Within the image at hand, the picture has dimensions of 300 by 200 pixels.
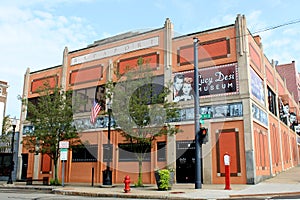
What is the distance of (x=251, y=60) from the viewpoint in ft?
72.5

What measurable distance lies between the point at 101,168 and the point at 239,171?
11021 mm

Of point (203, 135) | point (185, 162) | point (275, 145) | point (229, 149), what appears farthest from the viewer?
point (275, 145)

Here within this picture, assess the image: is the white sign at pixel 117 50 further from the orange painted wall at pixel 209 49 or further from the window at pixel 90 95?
the window at pixel 90 95

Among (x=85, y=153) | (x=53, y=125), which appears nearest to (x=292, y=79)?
(x=85, y=153)

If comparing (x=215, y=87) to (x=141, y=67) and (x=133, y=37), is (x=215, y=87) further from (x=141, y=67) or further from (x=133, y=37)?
(x=133, y=37)

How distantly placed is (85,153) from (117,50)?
8.99 metres

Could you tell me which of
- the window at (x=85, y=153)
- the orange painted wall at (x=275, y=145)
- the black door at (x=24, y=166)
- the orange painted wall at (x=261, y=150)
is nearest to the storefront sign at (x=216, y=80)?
the orange painted wall at (x=261, y=150)

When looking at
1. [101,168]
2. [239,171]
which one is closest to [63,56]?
[101,168]

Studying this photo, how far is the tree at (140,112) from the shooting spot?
19.7 metres

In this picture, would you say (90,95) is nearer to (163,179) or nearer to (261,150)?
(163,179)

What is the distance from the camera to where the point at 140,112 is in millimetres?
19328

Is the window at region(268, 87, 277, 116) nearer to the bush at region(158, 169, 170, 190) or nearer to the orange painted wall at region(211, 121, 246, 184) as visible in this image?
the orange painted wall at region(211, 121, 246, 184)

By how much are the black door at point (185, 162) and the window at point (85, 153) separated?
294 inches

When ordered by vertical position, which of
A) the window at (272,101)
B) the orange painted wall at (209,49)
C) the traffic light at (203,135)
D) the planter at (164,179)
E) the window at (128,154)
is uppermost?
the orange painted wall at (209,49)
